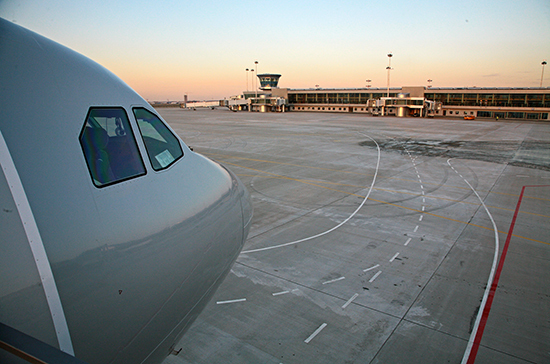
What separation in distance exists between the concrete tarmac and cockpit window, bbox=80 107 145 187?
5886 millimetres

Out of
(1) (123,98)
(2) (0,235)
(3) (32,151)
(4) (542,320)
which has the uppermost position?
(1) (123,98)

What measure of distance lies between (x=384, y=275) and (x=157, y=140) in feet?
32.0

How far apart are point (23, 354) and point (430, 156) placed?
126ft

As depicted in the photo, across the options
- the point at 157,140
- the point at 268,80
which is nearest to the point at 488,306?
the point at 157,140

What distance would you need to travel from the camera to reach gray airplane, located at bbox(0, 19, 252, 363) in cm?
283

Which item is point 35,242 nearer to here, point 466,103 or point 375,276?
point 375,276

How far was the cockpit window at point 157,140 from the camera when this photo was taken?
4.61 meters

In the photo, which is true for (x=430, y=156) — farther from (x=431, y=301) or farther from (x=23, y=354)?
(x=23, y=354)

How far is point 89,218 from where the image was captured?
3348 mm

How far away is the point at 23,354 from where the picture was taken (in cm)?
200

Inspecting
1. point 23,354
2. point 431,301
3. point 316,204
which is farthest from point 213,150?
point 23,354

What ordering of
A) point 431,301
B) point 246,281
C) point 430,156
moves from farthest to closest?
1. point 430,156
2. point 246,281
3. point 431,301

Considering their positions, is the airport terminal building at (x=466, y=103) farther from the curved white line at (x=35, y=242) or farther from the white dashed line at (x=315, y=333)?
the curved white line at (x=35, y=242)

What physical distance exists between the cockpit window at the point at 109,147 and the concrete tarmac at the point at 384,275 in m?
5.89
